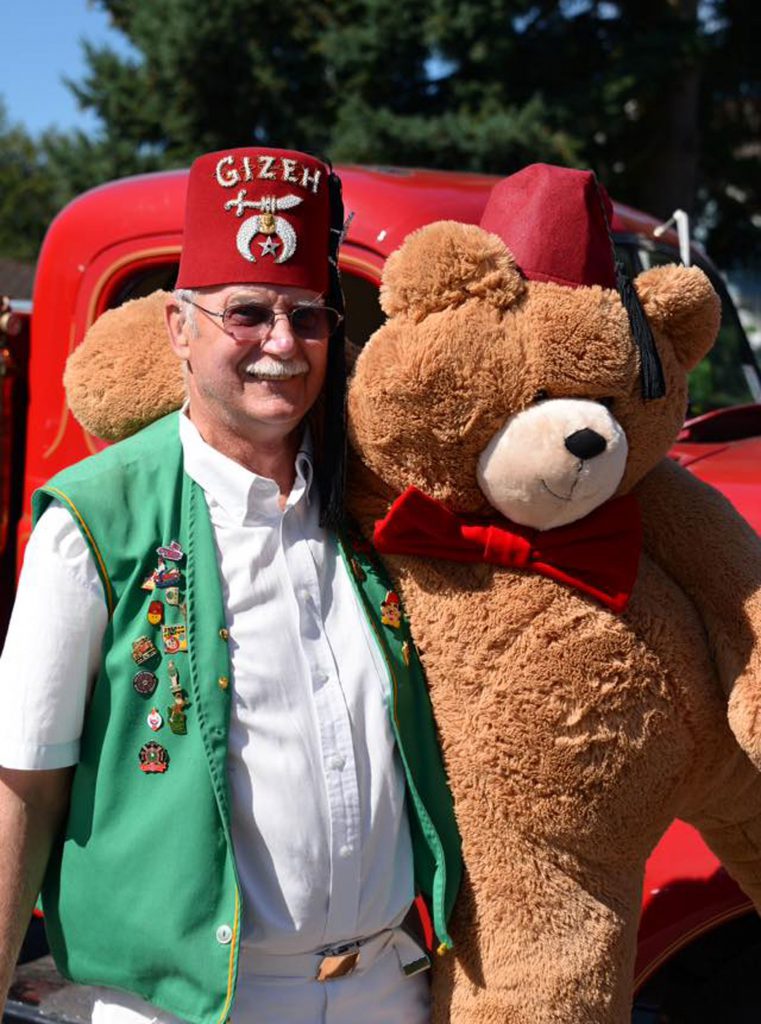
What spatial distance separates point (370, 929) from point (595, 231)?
1014 mm

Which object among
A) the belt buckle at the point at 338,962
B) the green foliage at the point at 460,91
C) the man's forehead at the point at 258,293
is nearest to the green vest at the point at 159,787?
the belt buckle at the point at 338,962

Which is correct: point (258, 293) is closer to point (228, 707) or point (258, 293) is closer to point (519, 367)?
point (519, 367)

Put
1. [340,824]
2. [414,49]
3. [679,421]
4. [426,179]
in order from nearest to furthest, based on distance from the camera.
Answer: [340,824], [679,421], [426,179], [414,49]

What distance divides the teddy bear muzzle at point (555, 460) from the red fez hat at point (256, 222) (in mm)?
374

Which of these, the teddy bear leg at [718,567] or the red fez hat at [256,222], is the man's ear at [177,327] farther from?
the teddy bear leg at [718,567]

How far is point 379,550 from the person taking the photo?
1.76 m

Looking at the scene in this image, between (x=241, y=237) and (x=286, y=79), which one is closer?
(x=241, y=237)

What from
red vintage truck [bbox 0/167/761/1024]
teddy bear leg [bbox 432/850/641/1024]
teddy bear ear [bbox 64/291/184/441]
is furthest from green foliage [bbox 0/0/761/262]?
teddy bear leg [bbox 432/850/641/1024]

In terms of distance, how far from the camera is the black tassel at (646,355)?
163 cm

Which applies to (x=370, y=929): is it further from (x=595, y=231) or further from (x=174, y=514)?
(x=595, y=231)

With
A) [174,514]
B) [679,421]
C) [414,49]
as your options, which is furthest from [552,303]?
[414,49]

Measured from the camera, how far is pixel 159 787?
61.5 inches

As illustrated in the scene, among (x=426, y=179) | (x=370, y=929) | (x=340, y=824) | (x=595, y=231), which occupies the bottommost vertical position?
(x=370, y=929)

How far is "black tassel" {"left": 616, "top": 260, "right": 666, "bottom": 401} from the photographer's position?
1.63 meters
